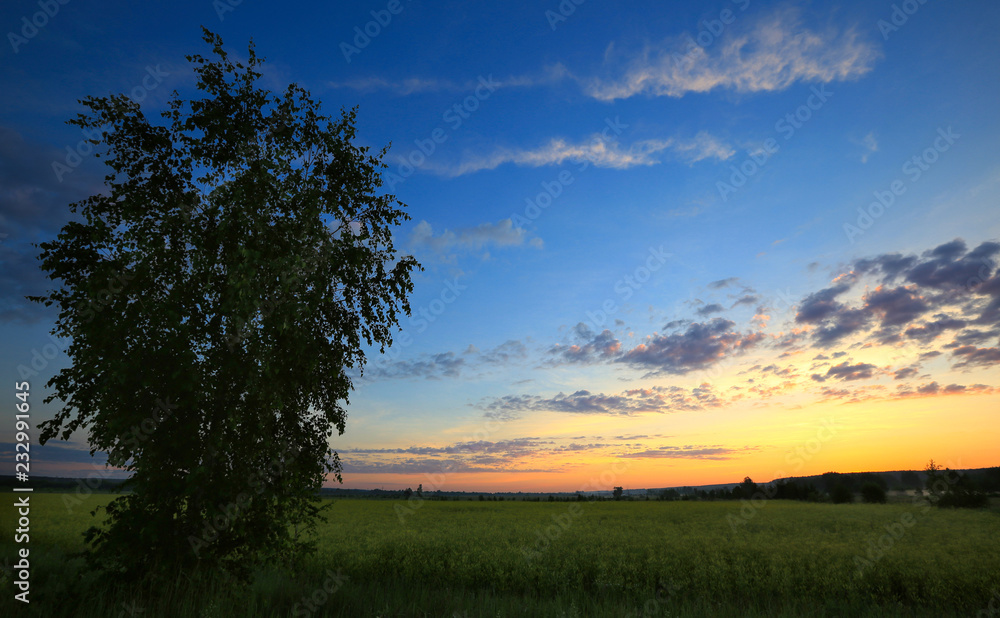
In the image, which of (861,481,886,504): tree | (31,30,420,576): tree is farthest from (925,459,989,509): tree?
(31,30,420,576): tree

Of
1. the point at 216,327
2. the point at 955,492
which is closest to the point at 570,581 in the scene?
the point at 216,327

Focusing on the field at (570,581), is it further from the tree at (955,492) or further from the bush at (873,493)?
the bush at (873,493)

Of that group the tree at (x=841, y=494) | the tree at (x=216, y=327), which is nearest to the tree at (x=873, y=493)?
the tree at (x=841, y=494)

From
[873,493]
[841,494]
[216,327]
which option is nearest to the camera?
[216,327]

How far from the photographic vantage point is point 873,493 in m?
94.2

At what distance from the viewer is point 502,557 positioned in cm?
1798

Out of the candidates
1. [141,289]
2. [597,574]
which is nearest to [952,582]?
[597,574]

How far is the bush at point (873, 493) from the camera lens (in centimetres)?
9319

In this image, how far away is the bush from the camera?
9319 cm

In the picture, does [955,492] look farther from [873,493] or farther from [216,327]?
[216,327]

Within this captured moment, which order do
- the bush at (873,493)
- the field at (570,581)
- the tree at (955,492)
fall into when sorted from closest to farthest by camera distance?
the field at (570,581)
the tree at (955,492)
the bush at (873,493)

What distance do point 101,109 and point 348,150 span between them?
575 cm

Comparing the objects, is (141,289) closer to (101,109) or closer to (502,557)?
(101,109)

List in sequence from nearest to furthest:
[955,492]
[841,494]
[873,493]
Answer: [955,492], [841,494], [873,493]
